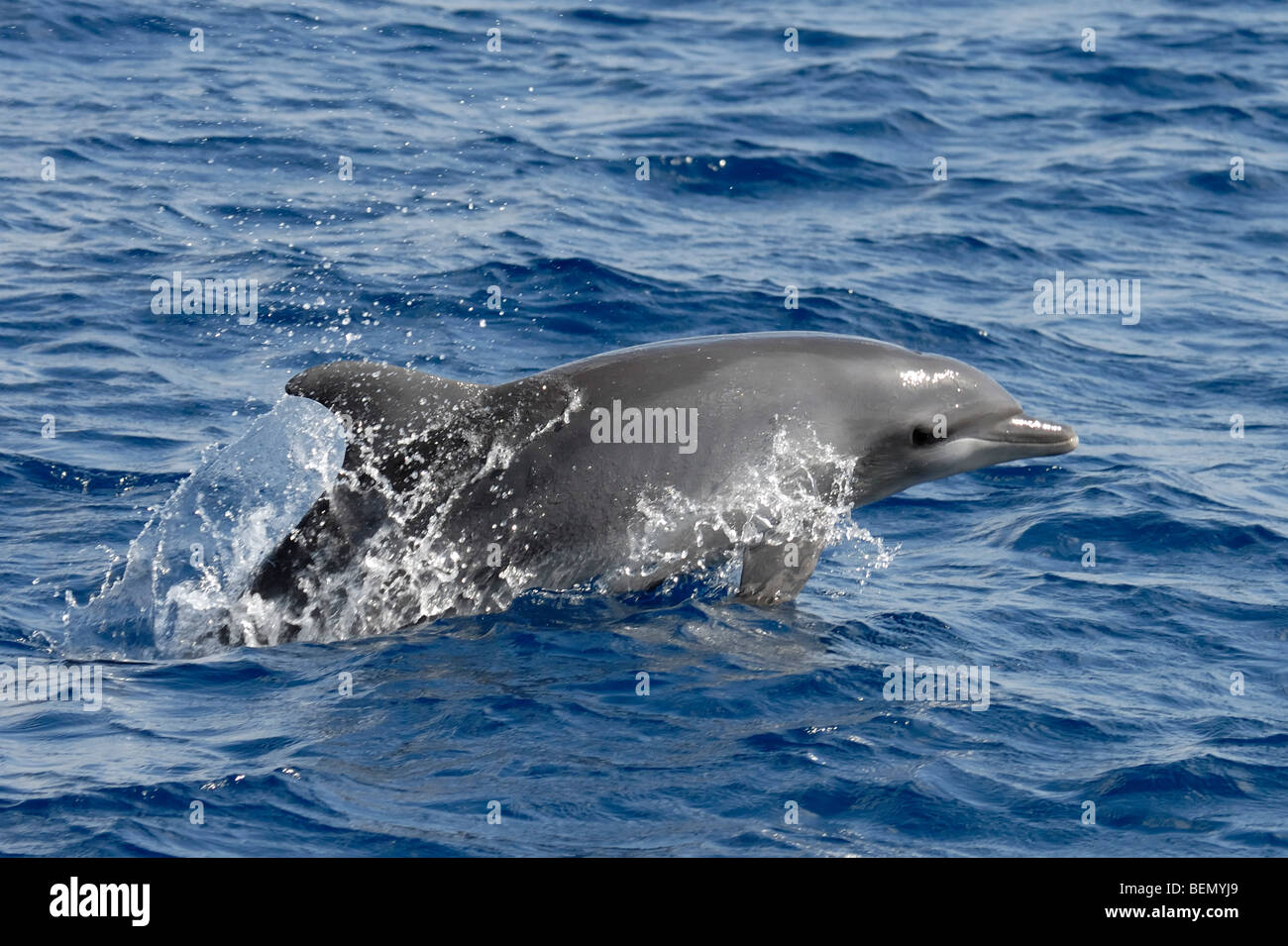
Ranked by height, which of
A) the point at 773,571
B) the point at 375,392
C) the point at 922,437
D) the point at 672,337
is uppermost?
the point at 672,337

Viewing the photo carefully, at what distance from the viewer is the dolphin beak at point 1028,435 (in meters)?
10.1

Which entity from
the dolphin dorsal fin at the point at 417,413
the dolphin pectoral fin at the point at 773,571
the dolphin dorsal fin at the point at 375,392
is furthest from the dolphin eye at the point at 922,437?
the dolphin dorsal fin at the point at 375,392

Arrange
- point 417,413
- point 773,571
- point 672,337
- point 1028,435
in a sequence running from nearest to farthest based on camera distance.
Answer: point 417,413 → point 773,571 → point 1028,435 → point 672,337

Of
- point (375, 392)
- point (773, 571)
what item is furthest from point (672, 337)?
point (375, 392)

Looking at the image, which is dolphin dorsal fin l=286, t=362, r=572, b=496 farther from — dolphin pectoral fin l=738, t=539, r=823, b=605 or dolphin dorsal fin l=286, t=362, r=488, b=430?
dolphin pectoral fin l=738, t=539, r=823, b=605

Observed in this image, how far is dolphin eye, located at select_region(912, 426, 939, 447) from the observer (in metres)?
9.88

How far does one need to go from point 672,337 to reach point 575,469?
5485 mm

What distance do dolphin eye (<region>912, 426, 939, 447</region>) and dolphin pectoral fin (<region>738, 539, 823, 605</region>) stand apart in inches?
40.3

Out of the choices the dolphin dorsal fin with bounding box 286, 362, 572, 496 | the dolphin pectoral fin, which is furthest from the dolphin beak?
the dolphin dorsal fin with bounding box 286, 362, 572, 496

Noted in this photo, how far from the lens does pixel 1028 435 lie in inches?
400

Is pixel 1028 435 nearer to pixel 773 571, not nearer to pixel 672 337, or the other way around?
pixel 773 571

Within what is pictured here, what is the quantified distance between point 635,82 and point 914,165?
14.4 feet

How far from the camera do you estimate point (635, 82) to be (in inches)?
875

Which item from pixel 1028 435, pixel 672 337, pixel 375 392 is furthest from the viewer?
pixel 672 337
